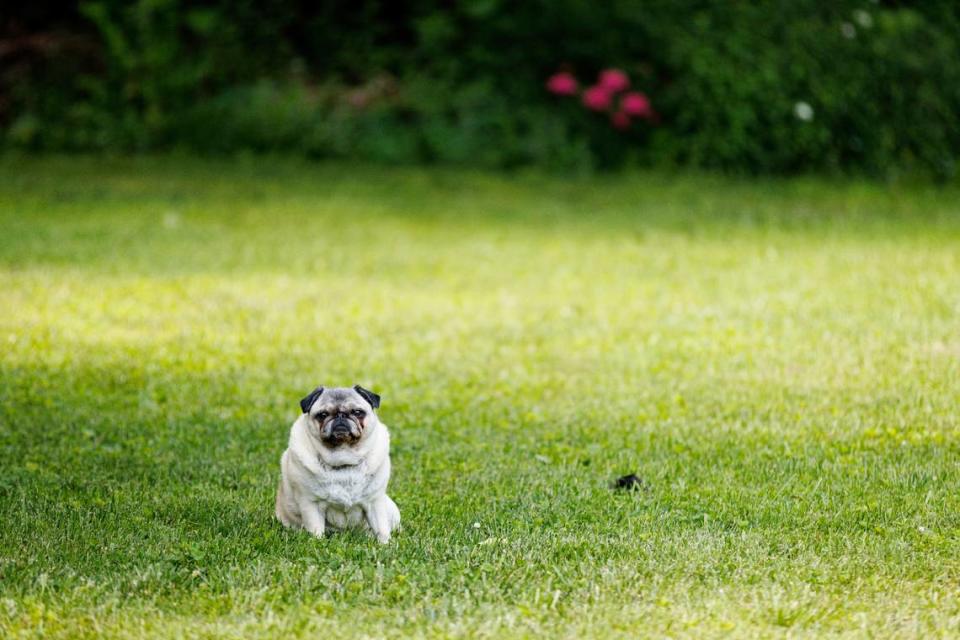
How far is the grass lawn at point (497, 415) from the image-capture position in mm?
4703

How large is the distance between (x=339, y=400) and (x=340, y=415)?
80mm

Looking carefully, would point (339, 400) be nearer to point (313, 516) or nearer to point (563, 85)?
point (313, 516)

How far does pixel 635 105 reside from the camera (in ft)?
58.4

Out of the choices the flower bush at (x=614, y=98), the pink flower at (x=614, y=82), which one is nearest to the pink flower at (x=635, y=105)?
the flower bush at (x=614, y=98)

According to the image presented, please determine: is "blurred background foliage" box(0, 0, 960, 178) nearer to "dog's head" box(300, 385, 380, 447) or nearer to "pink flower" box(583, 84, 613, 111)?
"pink flower" box(583, 84, 613, 111)

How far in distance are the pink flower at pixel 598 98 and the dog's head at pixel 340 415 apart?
13.5 m

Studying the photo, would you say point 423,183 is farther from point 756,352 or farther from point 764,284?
point 756,352

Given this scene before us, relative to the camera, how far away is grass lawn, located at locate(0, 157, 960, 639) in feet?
15.4

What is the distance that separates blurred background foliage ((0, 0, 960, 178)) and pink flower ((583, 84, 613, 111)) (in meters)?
0.49

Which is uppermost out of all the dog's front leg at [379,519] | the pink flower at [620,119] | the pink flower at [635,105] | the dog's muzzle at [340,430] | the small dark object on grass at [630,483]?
the dog's muzzle at [340,430]

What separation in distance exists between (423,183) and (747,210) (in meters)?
4.38

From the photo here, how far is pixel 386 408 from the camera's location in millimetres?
7457

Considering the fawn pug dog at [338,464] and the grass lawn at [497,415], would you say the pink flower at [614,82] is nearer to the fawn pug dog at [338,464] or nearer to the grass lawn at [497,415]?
the grass lawn at [497,415]

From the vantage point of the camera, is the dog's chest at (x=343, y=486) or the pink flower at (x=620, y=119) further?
the pink flower at (x=620, y=119)
